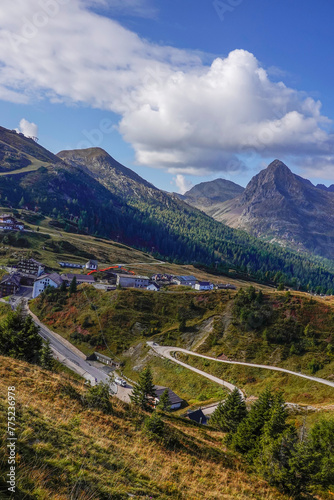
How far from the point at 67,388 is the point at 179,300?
3323 inches

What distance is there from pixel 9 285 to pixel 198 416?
91.8m

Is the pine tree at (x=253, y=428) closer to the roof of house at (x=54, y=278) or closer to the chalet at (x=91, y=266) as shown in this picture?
the roof of house at (x=54, y=278)

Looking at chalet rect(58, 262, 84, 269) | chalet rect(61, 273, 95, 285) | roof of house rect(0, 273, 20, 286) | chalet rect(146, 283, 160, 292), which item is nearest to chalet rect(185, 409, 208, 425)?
chalet rect(146, 283, 160, 292)

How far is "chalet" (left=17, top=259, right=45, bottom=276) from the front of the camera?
127438 mm

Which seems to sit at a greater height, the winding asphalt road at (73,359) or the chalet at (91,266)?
Result: the chalet at (91,266)

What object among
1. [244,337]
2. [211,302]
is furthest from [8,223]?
[244,337]

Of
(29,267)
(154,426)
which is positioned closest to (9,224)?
(29,267)

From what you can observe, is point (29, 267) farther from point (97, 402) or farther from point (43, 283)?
point (97, 402)

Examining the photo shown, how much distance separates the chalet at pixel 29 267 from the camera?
418 feet

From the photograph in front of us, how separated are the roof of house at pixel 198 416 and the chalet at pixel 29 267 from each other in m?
98.5

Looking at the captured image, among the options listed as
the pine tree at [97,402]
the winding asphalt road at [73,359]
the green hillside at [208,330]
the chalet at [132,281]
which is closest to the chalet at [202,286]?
the chalet at [132,281]

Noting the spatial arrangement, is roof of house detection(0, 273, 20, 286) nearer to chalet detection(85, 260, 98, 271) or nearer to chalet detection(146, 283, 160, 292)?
chalet detection(85, 260, 98, 271)

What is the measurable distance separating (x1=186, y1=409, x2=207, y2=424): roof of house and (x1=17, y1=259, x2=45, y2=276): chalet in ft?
323

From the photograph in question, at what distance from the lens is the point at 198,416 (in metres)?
54.8
